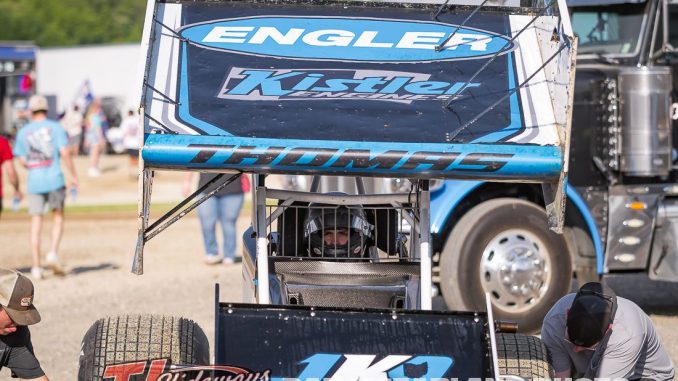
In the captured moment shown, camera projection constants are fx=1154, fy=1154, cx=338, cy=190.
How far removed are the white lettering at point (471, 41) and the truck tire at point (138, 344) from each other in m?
1.95

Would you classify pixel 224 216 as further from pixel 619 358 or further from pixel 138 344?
pixel 619 358

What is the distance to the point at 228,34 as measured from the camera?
19.6ft

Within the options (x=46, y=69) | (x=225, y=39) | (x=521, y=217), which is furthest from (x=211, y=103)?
(x=46, y=69)

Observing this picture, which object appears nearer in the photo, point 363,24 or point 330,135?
point 330,135

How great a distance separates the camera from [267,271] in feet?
19.1

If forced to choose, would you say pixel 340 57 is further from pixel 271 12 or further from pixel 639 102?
pixel 639 102

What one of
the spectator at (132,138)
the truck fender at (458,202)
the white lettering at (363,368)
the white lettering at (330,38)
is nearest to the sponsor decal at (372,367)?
the white lettering at (363,368)

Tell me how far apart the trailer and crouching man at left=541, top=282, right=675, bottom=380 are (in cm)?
28

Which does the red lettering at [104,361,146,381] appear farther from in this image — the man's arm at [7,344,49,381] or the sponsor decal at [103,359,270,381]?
the man's arm at [7,344,49,381]

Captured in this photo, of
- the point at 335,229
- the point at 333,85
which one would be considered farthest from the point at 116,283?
the point at 333,85

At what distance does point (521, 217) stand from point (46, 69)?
3574 centimetres

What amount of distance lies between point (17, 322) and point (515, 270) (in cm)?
465

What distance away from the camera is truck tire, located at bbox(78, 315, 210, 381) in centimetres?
535

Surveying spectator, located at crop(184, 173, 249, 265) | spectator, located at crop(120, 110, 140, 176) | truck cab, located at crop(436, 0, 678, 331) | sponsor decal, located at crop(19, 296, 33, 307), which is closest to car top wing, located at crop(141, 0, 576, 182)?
sponsor decal, located at crop(19, 296, 33, 307)
